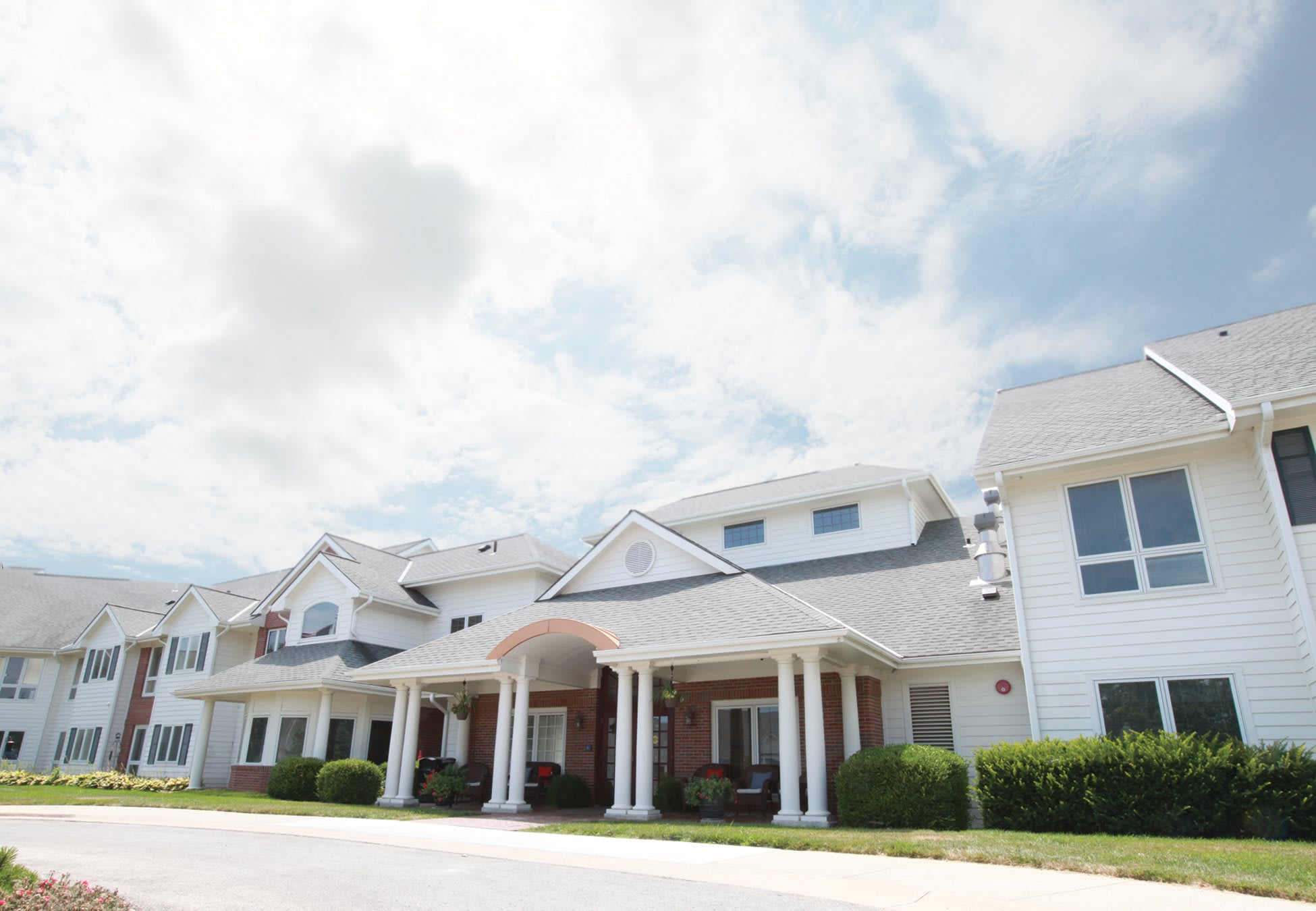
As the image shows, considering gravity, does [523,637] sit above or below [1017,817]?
above

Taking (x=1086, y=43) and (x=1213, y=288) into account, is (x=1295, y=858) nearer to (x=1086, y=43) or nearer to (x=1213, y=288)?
(x=1086, y=43)

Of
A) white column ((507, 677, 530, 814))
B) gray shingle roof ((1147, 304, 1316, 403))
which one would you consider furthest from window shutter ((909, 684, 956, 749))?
white column ((507, 677, 530, 814))

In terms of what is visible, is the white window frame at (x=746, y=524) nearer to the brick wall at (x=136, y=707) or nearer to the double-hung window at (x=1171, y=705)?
the double-hung window at (x=1171, y=705)

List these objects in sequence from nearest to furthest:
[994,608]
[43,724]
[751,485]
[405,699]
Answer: [994,608], [405,699], [751,485], [43,724]

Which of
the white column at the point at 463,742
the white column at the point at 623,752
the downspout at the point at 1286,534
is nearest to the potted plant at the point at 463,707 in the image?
the white column at the point at 463,742

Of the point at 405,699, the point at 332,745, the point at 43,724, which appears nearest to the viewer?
the point at 405,699

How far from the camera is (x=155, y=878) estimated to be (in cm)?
799

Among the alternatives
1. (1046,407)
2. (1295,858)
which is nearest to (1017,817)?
(1295,858)

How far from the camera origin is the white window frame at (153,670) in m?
30.7

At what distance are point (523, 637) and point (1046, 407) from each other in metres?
11.4

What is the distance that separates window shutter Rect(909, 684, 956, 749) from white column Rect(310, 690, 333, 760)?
50.9 ft

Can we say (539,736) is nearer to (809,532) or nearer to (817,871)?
(809,532)

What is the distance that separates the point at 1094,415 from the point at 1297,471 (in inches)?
134

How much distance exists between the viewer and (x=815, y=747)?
13.0m
